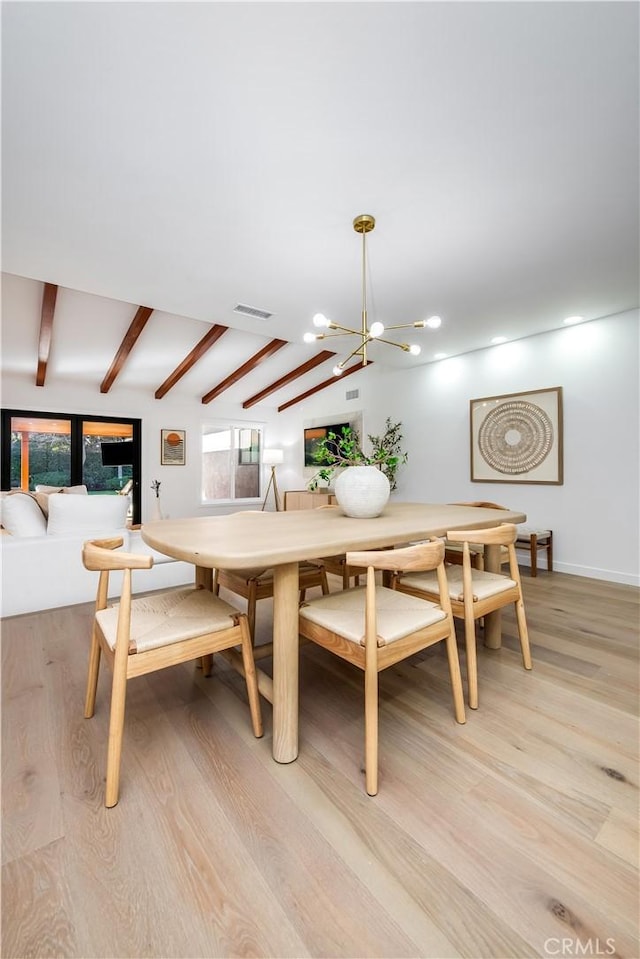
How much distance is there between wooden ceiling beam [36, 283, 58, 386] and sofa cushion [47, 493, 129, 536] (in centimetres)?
198

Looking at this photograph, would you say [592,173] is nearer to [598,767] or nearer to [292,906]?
[598,767]

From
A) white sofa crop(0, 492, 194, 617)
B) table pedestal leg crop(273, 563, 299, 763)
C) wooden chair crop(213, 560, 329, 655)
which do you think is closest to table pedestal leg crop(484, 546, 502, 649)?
wooden chair crop(213, 560, 329, 655)

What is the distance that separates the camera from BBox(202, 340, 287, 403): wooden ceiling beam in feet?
18.1

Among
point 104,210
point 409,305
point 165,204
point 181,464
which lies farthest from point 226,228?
point 181,464

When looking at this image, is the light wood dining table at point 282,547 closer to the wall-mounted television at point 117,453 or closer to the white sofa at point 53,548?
the white sofa at point 53,548

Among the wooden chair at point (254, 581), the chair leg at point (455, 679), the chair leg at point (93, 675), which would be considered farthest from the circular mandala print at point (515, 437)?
the chair leg at point (93, 675)

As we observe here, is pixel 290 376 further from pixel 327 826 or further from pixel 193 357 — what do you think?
pixel 327 826

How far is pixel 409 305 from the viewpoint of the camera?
3.68 m

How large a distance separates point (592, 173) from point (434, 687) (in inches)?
106

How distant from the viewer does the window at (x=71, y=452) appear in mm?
5844

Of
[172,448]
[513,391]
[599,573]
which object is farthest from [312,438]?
[599,573]

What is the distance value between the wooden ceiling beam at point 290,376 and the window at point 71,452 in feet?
6.96

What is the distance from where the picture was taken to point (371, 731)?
4.30 ft

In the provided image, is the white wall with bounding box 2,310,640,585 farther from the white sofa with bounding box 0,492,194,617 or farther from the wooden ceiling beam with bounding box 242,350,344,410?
the white sofa with bounding box 0,492,194,617
